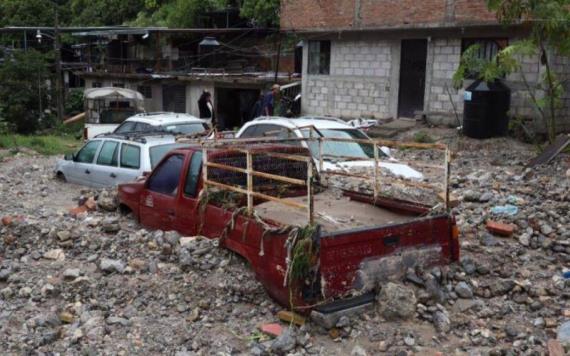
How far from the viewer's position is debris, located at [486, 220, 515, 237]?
310 inches

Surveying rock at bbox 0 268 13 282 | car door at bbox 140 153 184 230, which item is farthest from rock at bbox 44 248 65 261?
car door at bbox 140 153 184 230

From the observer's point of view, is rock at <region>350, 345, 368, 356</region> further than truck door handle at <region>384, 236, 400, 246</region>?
No

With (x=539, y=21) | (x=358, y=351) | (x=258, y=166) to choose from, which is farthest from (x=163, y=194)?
(x=539, y=21)

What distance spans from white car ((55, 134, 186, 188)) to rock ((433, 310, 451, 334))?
6390 millimetres

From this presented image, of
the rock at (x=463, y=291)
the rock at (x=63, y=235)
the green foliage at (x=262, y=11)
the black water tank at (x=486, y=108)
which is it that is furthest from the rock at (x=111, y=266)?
the green foliage at (x=262, y=11)

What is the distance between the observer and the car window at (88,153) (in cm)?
1331

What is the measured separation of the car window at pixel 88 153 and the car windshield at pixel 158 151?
79.3 inches

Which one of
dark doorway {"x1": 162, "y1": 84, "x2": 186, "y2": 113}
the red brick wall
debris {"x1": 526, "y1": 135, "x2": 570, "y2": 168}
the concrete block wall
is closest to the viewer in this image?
debris {"x1": 526, "y1": 135, "x2": 570, "y2": 168}

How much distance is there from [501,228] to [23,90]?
29.0 meters

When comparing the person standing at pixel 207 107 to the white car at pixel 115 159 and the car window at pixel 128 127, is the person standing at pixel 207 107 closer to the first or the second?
the car window at pixel 128 127

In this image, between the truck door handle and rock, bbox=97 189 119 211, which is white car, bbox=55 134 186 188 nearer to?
rock, bbox=97 189 119 211

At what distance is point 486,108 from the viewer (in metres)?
17.2

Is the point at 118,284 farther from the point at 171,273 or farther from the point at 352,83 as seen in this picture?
the point at 352,83

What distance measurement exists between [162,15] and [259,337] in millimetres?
35792
